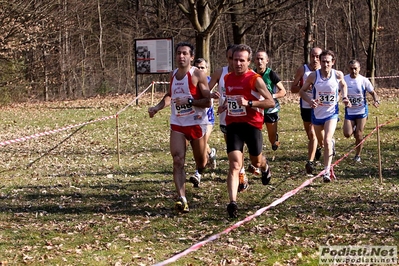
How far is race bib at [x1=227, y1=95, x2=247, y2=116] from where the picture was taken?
8.73 metres

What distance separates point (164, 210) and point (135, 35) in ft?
122

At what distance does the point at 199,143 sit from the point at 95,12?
113 feet

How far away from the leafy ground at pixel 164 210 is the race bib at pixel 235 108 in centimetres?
135

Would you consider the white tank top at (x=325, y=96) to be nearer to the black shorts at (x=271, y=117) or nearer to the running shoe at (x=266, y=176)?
the black shorts at (x=271, y=117)

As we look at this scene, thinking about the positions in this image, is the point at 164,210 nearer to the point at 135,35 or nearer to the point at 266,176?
the point at 266,176

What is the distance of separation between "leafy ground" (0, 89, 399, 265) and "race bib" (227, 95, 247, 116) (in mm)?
1349

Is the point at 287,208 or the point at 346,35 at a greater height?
the point at 346,35

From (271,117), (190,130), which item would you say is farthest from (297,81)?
(190,130)

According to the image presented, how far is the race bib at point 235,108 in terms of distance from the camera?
8.73m

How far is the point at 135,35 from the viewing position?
149ft

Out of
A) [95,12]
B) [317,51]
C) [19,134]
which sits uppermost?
[95,12]

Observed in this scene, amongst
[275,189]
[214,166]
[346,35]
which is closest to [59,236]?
[275,189]

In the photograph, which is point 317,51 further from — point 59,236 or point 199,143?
point 59,236

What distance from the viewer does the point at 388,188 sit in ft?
34.6
